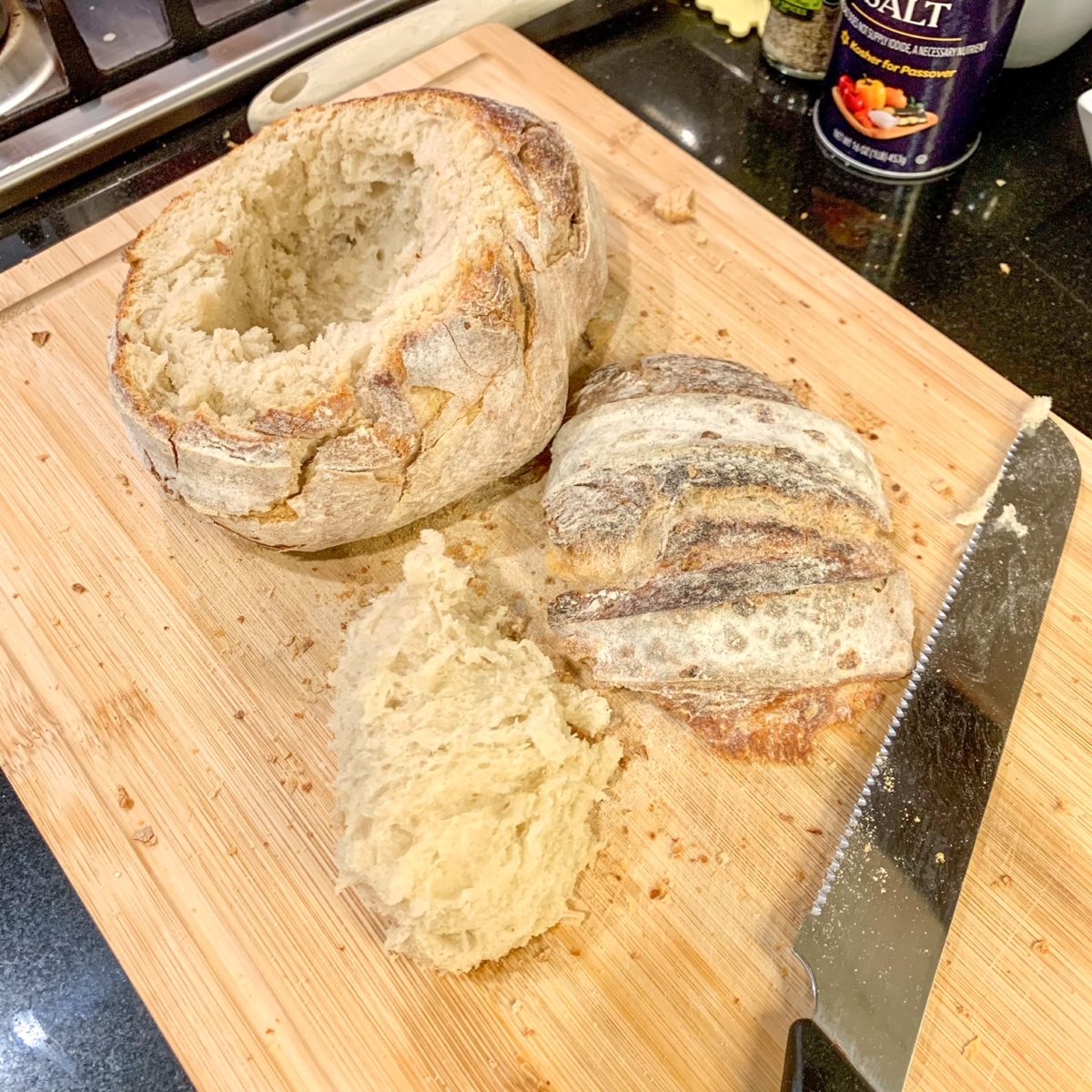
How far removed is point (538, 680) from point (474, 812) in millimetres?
224

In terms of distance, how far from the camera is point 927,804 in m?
1.38

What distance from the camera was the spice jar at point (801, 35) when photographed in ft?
7.29

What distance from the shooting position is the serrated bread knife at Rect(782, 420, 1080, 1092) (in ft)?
4.04

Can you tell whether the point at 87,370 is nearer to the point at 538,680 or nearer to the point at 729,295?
the point at 538,680

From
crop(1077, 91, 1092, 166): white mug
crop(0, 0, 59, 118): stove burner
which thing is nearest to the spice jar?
crop(1077, 91, 1092, 166): white mug

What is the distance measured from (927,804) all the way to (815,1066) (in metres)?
0.40

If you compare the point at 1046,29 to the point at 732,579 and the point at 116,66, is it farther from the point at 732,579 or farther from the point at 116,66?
the point at 116,66

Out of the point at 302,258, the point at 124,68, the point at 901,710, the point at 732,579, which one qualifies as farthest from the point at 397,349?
the point at 124,68

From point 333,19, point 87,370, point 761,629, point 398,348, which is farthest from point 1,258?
point 761,629

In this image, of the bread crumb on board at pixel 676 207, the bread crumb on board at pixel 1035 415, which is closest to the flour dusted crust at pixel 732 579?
the bread crumb on board at pixel 1035 415

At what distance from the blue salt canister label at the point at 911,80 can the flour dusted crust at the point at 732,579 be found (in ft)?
2.72

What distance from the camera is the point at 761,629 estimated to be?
1.44 meters

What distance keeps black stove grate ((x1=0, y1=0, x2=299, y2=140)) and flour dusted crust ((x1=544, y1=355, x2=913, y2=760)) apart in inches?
61.2

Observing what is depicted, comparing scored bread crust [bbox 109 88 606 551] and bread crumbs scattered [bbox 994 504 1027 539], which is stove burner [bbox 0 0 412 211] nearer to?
scored bread crust [bbox 109 88 606 551]
